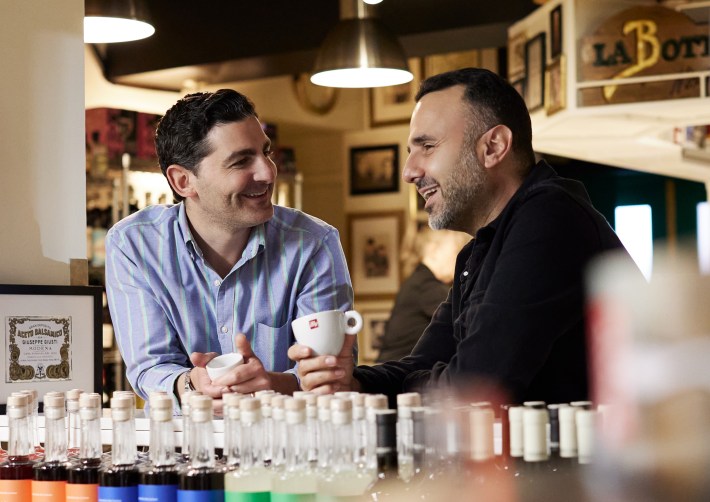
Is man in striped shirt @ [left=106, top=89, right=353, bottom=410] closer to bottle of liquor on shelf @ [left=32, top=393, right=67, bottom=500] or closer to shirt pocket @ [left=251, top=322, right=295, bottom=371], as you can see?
shirt pocket @ [left=251, top=322, right=295, bottom=371]

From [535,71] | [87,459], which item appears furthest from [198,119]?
[535,71]

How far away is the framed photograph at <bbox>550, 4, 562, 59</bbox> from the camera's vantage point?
6.58m

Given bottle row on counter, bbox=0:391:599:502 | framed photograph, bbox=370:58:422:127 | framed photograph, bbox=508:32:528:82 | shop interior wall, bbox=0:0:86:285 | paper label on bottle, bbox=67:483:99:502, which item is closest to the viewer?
bottle row on counter, bbox=0:391:599:502

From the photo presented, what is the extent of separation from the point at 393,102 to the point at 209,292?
266 inches

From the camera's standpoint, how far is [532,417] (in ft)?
4.91

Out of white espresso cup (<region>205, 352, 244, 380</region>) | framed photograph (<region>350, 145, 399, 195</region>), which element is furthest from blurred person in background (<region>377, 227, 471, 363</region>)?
framed photograph (<region>350, 145, 399, 195</region>)

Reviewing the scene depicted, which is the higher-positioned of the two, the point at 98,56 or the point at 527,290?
the point at 98,56

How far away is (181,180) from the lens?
2775 millimetres

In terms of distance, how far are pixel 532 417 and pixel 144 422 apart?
77 centimetres

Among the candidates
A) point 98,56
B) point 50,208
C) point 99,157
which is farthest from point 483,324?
point 98,56

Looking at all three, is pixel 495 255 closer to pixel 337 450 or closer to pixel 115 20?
pixel 337 450

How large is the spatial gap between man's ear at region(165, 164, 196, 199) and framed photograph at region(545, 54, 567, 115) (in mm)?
4286

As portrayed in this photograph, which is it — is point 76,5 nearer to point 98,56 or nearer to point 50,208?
point 50,208

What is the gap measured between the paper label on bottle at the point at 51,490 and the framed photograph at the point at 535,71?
17.9 ft
